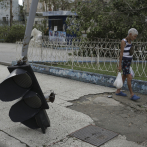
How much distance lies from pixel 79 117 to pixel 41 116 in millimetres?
1029

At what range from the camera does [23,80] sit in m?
3.58

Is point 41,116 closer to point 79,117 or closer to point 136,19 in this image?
point 79,117

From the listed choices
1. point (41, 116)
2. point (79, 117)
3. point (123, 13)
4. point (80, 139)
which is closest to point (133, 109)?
point (79, 117)

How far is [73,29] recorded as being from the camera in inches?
416

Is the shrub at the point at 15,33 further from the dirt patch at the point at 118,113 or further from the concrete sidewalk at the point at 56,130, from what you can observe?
the dirt patch at the point at 118,113

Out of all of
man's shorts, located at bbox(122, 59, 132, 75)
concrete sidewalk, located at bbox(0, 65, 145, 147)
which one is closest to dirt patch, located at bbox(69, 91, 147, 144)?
concrete sidewalk, located at bbox(0, 65, 145, 147)

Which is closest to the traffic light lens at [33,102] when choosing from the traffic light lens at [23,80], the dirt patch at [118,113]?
the traffic light lens at [23,80]

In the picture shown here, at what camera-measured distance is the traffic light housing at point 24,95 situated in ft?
11.6

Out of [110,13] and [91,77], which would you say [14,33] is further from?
[91,77]

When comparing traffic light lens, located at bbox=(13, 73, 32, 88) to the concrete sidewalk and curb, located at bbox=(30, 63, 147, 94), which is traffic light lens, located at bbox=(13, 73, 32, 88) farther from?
curb, located at bbox=(30, 63, 147, 94)

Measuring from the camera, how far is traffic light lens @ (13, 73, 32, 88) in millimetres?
3537

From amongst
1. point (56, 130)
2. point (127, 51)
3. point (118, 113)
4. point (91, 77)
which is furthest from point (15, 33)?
point (56, 130)

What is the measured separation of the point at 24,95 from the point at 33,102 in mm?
208

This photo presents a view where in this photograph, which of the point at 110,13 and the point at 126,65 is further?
the point at 110,13
